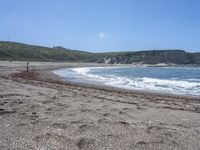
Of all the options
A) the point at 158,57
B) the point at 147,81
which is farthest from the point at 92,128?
the point at 158,57

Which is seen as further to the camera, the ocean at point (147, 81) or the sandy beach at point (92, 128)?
the ocean at point (147, 81)

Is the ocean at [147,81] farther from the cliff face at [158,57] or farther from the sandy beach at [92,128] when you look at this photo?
the cliff face at [158,57]

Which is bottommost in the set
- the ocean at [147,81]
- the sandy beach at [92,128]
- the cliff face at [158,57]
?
the ocean at [147,81]

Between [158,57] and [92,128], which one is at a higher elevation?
[158,57]

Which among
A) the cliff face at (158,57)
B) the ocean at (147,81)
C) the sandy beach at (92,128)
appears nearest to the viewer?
the sandy beach at (92,128)

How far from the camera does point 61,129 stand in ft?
18.8

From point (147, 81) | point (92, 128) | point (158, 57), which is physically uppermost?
point (158, 57)

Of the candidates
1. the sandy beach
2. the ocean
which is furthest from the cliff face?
the sandy beach

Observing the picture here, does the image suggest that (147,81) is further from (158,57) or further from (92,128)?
(158,57)

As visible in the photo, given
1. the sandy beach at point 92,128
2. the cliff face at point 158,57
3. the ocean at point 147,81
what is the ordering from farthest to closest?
the cliff face at point 158,57
the ocean at point 147,81
the sandy beach at point 92,128

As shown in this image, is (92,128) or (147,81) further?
(147,81)

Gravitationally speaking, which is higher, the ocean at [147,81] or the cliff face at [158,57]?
the cliff face at [158,57]

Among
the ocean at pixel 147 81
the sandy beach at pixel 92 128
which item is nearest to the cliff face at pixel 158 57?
the ocean at pixel 147 81

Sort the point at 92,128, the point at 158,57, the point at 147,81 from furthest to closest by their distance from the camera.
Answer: the point at 158,57 < the point at 147,81 < the point at 92,128
